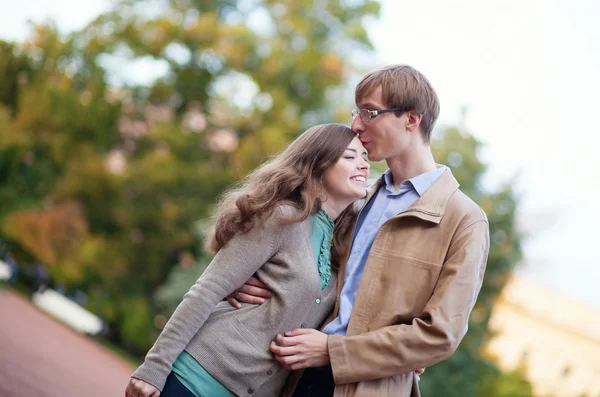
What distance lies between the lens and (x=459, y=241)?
271 centimetres

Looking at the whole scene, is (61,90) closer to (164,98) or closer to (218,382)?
(164,98)

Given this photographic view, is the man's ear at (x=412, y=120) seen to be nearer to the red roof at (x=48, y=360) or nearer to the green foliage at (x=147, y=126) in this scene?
the red roof at (x=48, y=360)

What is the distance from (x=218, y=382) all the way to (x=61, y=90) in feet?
56.7

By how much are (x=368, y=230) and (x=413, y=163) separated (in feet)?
1.20

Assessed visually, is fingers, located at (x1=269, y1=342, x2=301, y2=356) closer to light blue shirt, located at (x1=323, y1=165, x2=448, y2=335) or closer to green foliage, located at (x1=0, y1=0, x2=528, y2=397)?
light blue shirt, located at (x1=323, y1=165, x2=448, y2=335)

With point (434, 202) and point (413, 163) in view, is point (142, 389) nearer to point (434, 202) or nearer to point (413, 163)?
point (434, 202)

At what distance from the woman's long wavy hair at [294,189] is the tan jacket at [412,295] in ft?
1.17

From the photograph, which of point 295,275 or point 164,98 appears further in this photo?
point 164,98

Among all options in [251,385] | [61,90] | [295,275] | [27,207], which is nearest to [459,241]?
[295,275]

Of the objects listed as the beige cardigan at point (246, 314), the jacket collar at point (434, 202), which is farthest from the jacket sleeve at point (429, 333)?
the beige cardigan at point (246, 314)

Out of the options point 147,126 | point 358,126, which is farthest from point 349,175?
point 147,126

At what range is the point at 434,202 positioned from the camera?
283 cm

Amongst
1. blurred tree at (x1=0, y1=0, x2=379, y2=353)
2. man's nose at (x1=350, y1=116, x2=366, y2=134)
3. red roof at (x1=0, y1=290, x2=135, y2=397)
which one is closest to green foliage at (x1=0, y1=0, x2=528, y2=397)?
blurred tree at (x1=0, y1=0, x2=379, y2=353)

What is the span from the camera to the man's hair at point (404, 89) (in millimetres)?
3012
